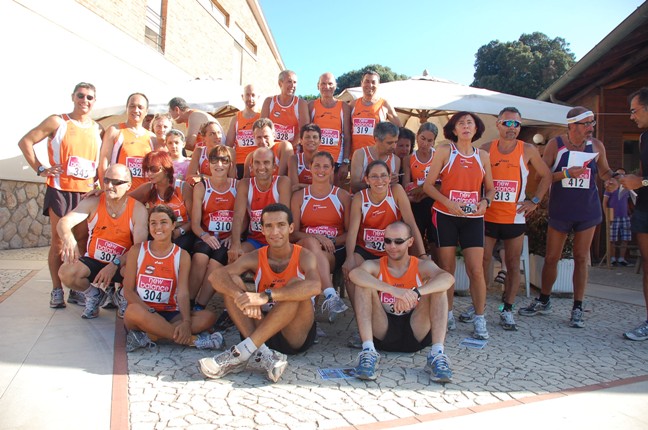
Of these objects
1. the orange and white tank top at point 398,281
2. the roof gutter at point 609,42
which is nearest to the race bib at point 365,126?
the orange and white tank top at point 398,281

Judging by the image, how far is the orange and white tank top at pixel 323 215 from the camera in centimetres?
455

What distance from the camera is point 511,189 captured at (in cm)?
465

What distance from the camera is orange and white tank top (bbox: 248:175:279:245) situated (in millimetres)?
4625

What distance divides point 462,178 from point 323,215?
53.8 inches

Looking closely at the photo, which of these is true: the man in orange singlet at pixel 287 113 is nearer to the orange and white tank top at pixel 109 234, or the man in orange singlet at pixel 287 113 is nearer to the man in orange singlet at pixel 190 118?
the man in orange singlet at pixel 190 118

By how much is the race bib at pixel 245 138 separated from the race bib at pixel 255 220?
1.40 meters

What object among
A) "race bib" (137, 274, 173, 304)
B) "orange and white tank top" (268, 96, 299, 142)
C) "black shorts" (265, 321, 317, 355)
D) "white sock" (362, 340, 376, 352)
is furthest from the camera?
"orange and white tank top" (268, 96, 299, 142)

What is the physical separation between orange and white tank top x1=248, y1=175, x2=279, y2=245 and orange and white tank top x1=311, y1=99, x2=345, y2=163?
1.19 metres

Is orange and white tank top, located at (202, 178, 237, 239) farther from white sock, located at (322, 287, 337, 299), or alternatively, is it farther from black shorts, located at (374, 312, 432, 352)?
black shorts, located at (374, 312, 432, 352)

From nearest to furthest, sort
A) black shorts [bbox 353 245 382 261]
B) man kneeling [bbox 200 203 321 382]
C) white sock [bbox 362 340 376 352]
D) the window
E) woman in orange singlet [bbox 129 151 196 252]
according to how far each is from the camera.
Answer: man kneeling [bbox 200 203 321 382] → white sock [bbox 362 340 376 352] → black shorts [bbox 353 245 382 261] → woman in orange singlet [bbox 129 151 196 252] → the window

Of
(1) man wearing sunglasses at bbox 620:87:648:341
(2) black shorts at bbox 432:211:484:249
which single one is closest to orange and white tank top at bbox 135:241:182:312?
(2) black shorts at bbox 432:211:484:249

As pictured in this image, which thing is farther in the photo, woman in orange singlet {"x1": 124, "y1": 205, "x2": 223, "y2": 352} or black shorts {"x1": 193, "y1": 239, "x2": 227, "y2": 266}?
black shorts {"x1": 193, "y1": 239, "x2": 227, "y2": 266}

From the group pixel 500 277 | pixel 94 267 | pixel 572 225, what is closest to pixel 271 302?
pixel 94 267

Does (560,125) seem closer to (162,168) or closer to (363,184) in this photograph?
(363,184)
